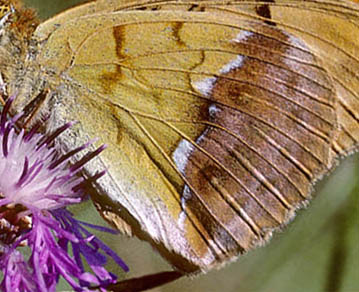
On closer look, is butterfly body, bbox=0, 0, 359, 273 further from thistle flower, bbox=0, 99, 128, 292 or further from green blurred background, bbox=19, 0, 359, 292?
green blurred background, bbox=19, 0, 359, 292

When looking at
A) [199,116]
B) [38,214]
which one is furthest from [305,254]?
[38,214]

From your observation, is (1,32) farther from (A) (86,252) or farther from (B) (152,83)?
(A) (86,252)

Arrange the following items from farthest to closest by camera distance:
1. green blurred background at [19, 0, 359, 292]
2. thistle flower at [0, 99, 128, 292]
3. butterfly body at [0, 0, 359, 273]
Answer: green blurred background at [19, 0, 359, 292]
butterfly body at [0, 0, 359, 273]
thistle flower at [0, 99, 128, 292]

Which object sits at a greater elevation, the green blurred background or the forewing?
the forewing

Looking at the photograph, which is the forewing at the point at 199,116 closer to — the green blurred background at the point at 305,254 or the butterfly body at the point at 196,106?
the butterfly body at the point at 196,106

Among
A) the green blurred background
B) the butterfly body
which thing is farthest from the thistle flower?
the green blurred background

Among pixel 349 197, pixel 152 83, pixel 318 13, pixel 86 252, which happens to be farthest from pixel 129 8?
pixel 349 197

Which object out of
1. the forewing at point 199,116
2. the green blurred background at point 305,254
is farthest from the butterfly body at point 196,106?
the green blurred background at point 305,254
